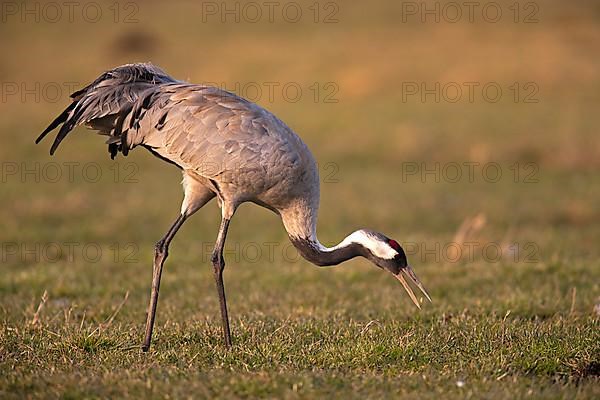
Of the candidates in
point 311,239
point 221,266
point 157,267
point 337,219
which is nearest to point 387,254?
point 311,239

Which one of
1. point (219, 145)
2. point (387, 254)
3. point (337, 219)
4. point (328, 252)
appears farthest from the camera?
point (337, 219)

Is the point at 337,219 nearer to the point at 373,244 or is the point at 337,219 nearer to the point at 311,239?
the point at 311,239

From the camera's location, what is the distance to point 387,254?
652cm

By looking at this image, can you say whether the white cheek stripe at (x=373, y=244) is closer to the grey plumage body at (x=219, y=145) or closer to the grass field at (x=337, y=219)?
the grey plumage body at (x=219, y=145)

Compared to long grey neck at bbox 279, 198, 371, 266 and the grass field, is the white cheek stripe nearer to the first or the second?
long grey neck at bbox 279, 198, 371, 266

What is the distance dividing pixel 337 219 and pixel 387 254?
7.24 meters

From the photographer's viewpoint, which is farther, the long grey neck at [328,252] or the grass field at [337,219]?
the long grey neck at [328,252]

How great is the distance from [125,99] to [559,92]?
60.0 ft

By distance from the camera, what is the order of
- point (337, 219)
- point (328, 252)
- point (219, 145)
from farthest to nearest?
1. point (337, 219)
2. point (328, 252)
3. point (219, 145)

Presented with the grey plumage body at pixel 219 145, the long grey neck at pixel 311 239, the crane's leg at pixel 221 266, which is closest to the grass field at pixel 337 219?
the crane's leg at pixel 221 266

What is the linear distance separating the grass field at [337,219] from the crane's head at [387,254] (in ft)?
1.48

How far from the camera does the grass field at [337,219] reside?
543 centimetres

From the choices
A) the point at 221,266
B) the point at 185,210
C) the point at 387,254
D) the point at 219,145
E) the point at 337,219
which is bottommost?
the point at 337,219

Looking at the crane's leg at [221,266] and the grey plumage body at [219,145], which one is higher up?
the grey plumage body at [219,145]
